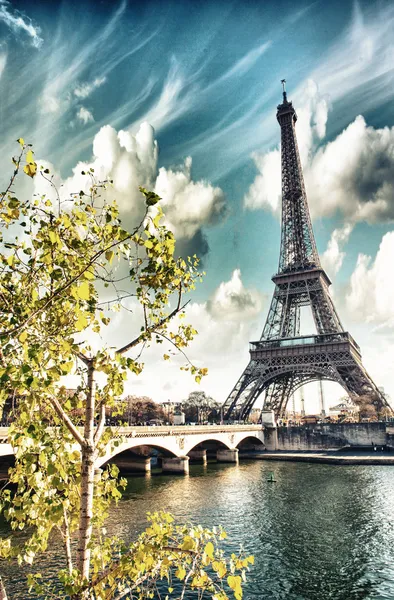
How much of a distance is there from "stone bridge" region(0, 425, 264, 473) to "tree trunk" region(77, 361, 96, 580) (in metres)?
36.7

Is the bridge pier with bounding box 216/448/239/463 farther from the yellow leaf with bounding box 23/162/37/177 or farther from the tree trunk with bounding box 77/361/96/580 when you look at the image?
the yellow leaf with bounding box 23/162/37/177

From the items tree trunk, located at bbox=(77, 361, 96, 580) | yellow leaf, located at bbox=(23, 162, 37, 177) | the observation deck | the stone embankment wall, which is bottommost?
the stone embankment wall

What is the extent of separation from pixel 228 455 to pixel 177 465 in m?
15.6

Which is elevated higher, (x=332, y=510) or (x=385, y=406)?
(x=385, y=406)

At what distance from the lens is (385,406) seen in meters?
75.4

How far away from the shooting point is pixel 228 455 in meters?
66.0

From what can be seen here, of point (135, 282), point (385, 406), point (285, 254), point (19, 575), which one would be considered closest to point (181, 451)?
point (19, 575)

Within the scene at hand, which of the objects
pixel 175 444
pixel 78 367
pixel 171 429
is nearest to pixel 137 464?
pixel 175 444

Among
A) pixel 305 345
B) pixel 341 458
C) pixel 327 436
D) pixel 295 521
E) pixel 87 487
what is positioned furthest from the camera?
pixel 305 345

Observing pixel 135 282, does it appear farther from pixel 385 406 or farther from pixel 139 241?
pixel 385 406

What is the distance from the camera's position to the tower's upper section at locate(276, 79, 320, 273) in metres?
95.4

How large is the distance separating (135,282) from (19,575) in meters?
18.9

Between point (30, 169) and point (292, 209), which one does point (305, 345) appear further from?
point (30, 169)

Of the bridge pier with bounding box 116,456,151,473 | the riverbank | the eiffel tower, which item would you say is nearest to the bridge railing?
the bridge pier with bounding box 116,456,151,473
